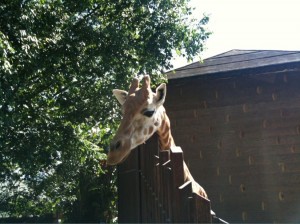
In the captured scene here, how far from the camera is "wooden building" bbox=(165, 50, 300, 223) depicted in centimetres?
993

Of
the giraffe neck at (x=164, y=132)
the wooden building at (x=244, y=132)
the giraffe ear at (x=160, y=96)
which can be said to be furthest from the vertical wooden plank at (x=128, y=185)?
the wooden building at (x=244, y=132)

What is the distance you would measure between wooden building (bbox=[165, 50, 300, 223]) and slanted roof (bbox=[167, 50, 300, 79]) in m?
0.03

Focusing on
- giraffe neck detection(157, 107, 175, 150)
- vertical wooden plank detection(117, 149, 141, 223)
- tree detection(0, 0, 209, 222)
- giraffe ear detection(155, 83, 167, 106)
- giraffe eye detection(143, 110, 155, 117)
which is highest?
tree detection(0, 0, 209, 222)

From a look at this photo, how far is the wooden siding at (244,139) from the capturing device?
9.92 m

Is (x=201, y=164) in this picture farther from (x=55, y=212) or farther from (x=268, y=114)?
(x=55, y=212)

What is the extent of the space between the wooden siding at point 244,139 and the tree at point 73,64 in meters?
2.44

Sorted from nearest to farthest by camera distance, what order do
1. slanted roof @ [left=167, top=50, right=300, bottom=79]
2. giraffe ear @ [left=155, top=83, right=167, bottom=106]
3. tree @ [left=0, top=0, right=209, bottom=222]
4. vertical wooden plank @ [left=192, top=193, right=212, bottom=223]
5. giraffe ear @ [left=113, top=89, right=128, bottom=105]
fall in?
vertical wooden plank @ [left=192, top=193, right=212, bottom=223] → giraffe ear @ [left=155, top=83, right=167, bottom=106] → giraffe ear @ [left=113, top=89, right=128, bottom=105] → tree @ [left=0, top=0, right=209, bottom=222] → slanted roof @ [left=167, top=50, right=300, bottom=79]

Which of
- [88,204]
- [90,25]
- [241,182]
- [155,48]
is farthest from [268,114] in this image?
[88,204]

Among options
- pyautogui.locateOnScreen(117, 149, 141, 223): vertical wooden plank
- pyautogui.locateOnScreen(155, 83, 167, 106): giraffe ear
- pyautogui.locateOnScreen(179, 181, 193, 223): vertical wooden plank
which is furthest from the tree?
pyautogui.locateOnScreen(179, 181, 193, 223): vertical wooden plank

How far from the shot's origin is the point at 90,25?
24.7 feet

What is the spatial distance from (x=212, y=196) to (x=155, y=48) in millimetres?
4799

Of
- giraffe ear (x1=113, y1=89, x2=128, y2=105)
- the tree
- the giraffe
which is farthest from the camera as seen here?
the tree

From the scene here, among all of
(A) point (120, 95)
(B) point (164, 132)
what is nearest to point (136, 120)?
(A) point (120, 95)

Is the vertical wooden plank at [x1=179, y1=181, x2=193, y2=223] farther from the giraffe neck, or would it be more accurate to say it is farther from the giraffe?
the giraffe neck
